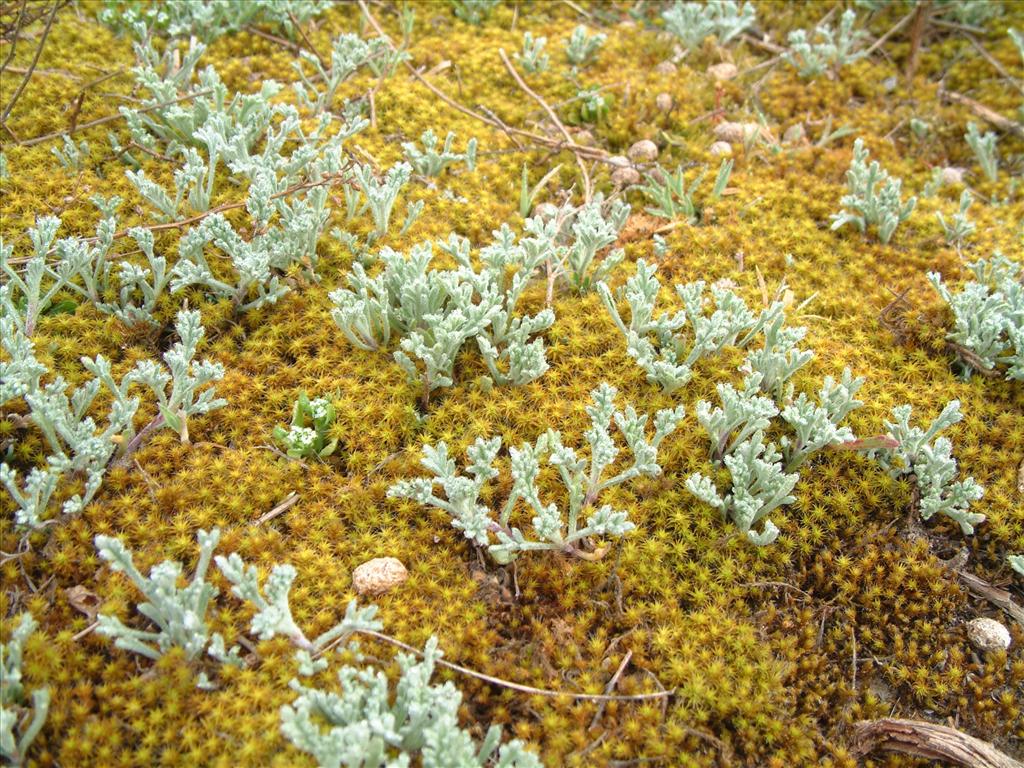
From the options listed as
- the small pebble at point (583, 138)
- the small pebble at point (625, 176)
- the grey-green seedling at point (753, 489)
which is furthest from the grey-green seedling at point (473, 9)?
the grey-green seedling at point (753, 489)

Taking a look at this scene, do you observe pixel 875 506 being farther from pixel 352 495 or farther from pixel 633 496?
pixel 352 495

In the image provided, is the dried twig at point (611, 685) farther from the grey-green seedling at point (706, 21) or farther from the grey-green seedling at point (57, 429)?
the grey-green seedling at point (706, 21)

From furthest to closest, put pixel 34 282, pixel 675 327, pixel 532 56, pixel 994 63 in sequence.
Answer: pixel 994 63 < pixel 532 56 < pixel 675 327 < pixel 34 282

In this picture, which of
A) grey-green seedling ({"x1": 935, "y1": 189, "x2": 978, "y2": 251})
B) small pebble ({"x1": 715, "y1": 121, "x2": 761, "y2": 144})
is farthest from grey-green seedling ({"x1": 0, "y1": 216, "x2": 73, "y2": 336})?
grey-green seedling ({"x1": 935, "y1": 189, "x2": 978, "y2": 251})

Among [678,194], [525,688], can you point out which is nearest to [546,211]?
[678,194]

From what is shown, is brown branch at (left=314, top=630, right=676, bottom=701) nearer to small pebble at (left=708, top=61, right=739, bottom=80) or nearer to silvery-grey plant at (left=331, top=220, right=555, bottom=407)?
silvery-grey plant at (left=331, top=220, right=555, bottom=407)

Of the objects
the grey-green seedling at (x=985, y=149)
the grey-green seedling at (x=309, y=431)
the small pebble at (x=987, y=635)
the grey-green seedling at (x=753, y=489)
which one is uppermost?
the grey-green seedling at (x=985, y=149)

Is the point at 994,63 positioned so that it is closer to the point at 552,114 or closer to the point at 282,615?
the point at 552,114
